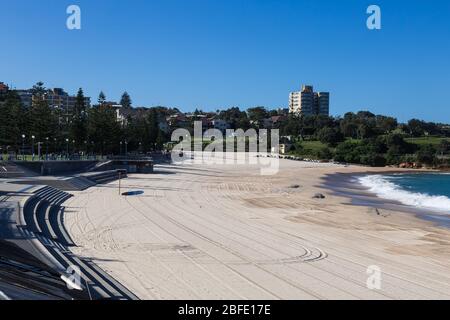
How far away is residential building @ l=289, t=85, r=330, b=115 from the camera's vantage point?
598 ft

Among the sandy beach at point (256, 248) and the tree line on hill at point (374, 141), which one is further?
the tree line on hill at point (374, 141)

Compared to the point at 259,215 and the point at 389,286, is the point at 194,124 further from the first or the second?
the point at 389,286

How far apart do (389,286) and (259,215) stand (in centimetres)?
1110

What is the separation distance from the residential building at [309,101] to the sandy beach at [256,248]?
160 meters
